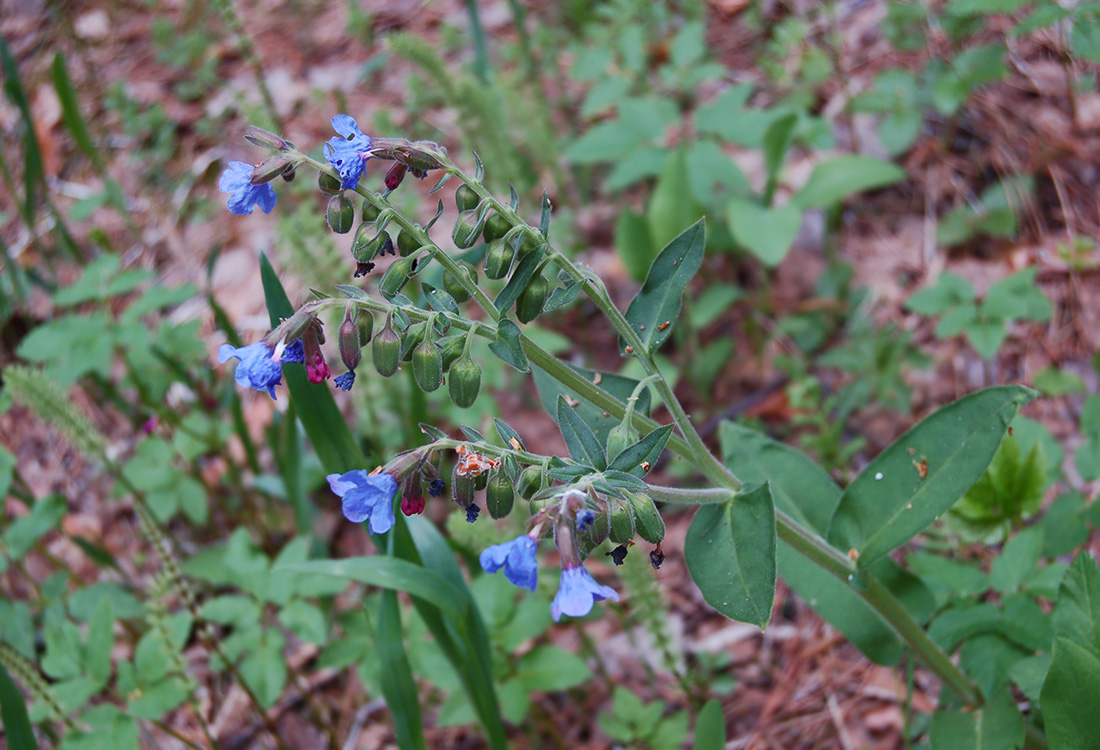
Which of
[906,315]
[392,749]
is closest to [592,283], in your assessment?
[392,749]

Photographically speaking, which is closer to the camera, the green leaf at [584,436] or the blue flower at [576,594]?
the blue flower at [576,594]

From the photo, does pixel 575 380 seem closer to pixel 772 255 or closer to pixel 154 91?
pixel 772 255

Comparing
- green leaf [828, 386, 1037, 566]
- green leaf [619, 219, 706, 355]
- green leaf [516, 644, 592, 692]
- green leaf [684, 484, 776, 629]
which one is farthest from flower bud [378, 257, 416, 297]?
green leaf [516, 644, 592, 692]

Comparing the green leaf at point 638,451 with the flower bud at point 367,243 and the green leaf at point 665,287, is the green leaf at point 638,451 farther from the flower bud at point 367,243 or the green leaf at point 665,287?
the flower bud at point 367,243

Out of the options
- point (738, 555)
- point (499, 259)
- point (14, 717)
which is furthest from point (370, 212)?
point (14, 717)

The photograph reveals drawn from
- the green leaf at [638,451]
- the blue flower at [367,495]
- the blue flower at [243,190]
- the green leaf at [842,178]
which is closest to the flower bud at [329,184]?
the blue flower at [243,190]

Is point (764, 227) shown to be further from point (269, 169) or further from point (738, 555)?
point (269, 169)
